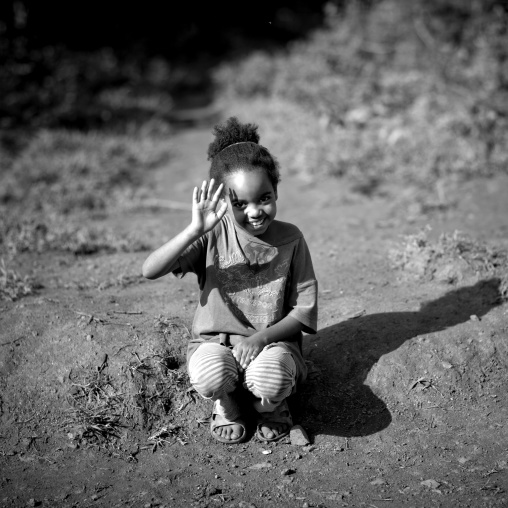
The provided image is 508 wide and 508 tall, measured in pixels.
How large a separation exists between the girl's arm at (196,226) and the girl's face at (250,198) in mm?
79

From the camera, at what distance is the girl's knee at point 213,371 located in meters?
2.66

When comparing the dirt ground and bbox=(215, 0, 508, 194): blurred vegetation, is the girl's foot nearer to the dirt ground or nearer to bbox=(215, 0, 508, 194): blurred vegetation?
the dirt ground

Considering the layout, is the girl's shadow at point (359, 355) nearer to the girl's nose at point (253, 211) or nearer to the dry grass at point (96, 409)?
the dry grass at point (96, 409)

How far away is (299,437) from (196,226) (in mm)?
1107

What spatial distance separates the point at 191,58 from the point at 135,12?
1.53 metres

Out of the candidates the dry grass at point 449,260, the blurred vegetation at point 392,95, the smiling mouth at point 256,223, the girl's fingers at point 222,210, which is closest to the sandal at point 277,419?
the smiling mouth at point 256,223

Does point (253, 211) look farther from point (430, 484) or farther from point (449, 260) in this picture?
point (449, 260)

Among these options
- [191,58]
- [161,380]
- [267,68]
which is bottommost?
[191,58]

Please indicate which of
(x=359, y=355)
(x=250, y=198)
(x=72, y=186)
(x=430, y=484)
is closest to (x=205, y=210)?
(x=250, y=198)

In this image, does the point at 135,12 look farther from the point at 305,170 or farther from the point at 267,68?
the point at 305,170

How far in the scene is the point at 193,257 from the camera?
2842 mm

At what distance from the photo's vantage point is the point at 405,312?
370 cm

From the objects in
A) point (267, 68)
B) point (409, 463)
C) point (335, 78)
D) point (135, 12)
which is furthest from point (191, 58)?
point (409, 463)

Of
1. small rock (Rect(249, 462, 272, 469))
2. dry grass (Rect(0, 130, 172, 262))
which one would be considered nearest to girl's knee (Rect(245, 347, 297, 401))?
small rock (Rect(249, 462, 272, 469))
